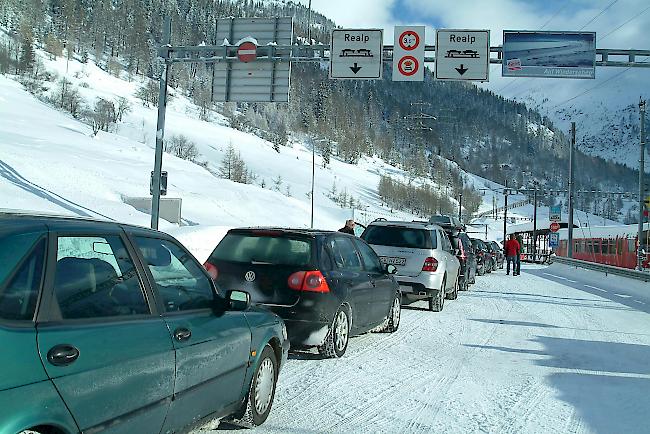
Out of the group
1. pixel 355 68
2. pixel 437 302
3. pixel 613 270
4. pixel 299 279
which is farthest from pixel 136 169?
pixel 299 279

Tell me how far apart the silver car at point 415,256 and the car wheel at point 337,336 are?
4.87 metres

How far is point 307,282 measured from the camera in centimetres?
714

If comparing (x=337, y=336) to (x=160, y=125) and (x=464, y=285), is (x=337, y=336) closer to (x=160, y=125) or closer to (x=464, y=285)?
(x=464, y=285)

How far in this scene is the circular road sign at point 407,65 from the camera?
59.3 ft

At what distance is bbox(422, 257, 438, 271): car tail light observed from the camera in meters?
12.5

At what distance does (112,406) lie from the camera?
3080mm

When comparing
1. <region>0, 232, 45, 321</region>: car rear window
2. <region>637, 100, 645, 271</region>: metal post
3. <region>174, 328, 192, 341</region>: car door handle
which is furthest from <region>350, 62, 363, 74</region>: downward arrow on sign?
<region>0, 232, 45, 321</region>: car rear window

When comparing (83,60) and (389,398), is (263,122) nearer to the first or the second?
(83,60)

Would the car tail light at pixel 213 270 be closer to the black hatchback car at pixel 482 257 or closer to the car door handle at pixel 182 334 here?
the car door handle at pixel 182 334

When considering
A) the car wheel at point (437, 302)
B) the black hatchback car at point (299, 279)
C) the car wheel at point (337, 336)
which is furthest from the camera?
the car wheel at point (437, 302)

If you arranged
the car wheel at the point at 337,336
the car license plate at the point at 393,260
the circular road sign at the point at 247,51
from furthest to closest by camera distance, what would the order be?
the circular road sign at the point at 247,51 < the car license plate at the point at 393,260 < the car wheel at the point at 337,336

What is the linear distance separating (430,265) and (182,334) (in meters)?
9.16

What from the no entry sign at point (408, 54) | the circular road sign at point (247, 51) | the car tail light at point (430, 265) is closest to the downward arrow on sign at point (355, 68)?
the no entry sign at point (408, 54)

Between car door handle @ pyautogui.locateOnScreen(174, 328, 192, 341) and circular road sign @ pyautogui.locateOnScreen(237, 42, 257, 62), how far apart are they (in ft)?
55.2
